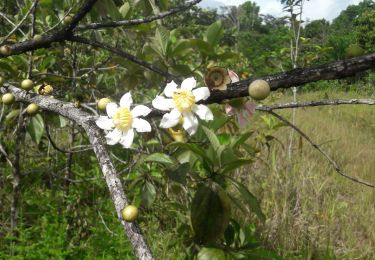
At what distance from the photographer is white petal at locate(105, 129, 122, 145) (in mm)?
716

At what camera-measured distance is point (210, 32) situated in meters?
1.13

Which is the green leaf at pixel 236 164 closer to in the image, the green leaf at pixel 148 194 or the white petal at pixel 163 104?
the white petal at pixel 163 104

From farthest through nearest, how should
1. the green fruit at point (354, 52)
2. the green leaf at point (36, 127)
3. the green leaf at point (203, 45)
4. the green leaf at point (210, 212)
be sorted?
the green leaf at point (36, 127) → the green leaf at point (203, 45) → the green leaf at point (210, 212) → the green fruit at point (354, 52)

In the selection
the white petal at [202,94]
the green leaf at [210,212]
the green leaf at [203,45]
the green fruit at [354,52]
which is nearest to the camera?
the green fruit at [354,52]

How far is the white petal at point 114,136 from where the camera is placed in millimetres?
716

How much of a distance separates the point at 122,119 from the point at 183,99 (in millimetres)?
120

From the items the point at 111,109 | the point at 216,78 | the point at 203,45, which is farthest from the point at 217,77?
the point at 203,45

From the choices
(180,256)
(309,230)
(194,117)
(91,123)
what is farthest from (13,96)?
(309,230)

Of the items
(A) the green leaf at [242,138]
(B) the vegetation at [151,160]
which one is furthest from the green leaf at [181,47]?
(A) the green leaf at [242,138]

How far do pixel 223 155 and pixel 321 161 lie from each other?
380cm

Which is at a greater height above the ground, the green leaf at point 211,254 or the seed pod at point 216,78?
the seed pod at point 216,78

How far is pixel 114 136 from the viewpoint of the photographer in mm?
724

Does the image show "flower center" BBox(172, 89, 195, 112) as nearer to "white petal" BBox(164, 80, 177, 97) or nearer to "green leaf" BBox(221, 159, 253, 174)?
"white petal" BBox(164, 80, 177, 97)

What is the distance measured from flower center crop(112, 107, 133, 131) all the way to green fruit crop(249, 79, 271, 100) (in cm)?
26
